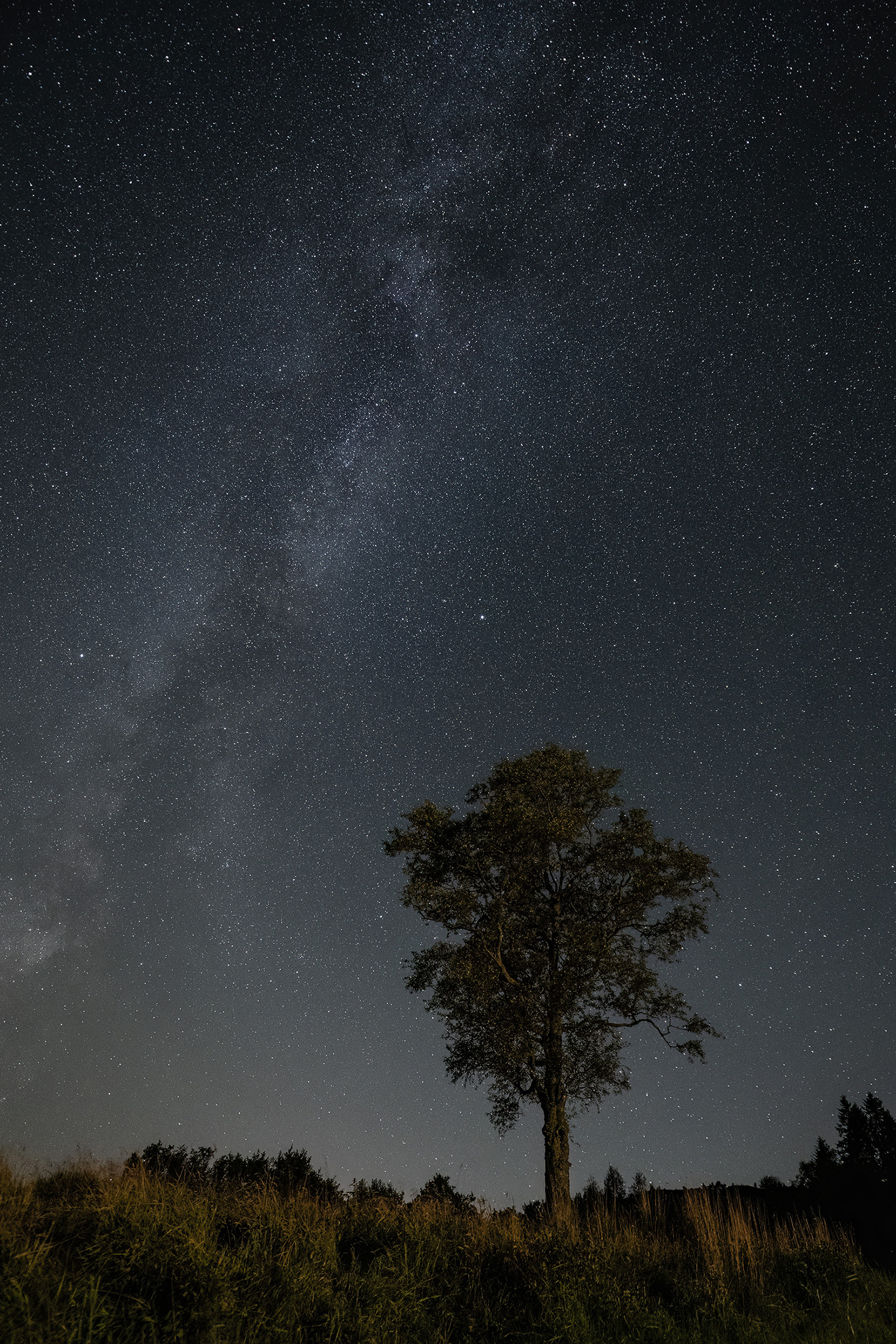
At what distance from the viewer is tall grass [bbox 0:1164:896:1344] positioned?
545 centimetres

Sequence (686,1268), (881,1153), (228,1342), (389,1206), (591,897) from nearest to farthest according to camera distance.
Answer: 1. (228,1342)
2. (686,1268)
3. (389,1206)
4. (591,897)
5. (881,1153)

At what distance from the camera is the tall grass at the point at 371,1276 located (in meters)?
5.45

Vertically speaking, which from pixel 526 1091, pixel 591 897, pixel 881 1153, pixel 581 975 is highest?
pixel 591 897

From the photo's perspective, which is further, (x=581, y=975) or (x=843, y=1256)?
(x=581, y=975)

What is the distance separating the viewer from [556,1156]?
16469mm

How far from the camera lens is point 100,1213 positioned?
718cm

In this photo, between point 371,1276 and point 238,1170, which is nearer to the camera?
point 371,1276

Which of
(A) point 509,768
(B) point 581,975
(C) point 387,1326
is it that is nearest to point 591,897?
(B) point 581,975

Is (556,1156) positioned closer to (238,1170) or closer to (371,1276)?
(238,1170)

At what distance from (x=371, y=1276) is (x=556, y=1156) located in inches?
429

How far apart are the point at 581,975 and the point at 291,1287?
1237cm

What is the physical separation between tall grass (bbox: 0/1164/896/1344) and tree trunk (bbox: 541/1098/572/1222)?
17.6 feet

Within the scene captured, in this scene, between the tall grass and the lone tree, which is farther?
the lone tree

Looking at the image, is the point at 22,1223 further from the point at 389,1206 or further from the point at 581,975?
the point at 581,975
